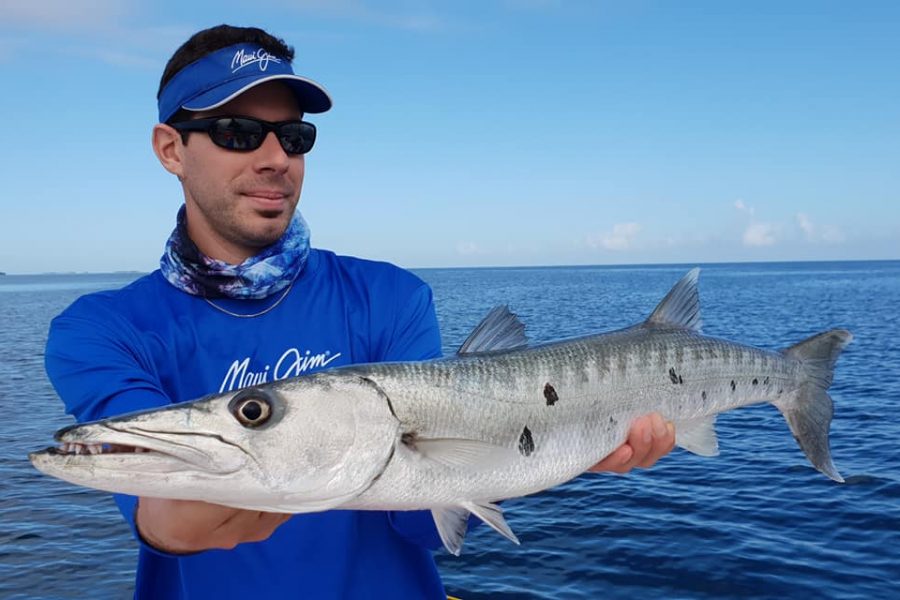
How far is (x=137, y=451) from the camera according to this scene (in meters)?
3.03

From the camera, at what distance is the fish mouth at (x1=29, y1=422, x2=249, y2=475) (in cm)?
289

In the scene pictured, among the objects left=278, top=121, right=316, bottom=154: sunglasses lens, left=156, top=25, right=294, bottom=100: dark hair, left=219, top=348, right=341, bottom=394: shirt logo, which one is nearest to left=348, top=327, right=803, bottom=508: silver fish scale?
left=219, top=348, right=341, bottom=394: shirt logo

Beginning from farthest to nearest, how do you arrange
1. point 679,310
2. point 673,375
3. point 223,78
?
point 679,310
point 673,375
point 223,78

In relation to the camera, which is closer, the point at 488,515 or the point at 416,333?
the point at 488,515

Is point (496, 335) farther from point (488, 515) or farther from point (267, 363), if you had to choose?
point (267, 363)

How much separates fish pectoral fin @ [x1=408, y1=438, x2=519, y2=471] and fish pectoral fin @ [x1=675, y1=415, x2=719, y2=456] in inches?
79.3

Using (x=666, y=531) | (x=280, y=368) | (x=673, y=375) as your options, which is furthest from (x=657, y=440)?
(x=666, y=531)

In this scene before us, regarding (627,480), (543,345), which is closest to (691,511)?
(627,480)

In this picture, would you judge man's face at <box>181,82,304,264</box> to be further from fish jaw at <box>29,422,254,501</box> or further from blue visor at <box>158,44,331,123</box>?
fish jaw at <box>29,422,254,501</box>

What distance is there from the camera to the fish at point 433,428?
3.09m

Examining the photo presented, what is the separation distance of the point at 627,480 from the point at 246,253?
16.1 m

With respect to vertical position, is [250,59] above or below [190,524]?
above

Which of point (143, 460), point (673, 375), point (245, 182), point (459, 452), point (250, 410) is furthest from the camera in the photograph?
point (673, 375)

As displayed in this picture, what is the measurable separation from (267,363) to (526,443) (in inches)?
60.7
